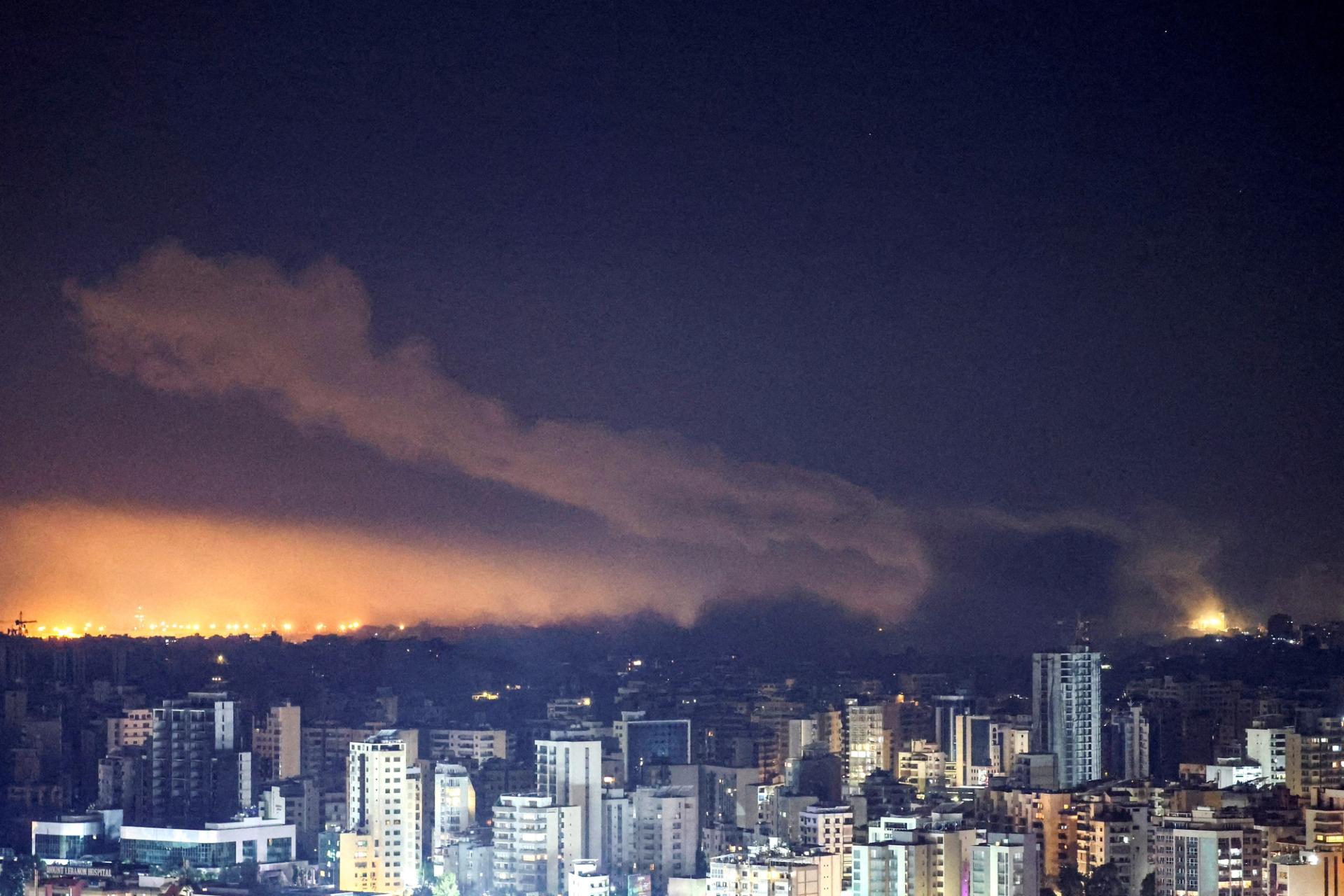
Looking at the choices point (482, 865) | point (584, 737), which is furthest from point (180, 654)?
point (482, 865)

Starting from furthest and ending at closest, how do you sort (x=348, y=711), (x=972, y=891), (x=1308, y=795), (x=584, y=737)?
(x=348, y=711) → (x=584, y=737) → (x=1308, y=795) → (x=972, y=891)

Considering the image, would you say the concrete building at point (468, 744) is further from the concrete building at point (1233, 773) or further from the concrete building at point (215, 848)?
the concrete building at point (1233, 773)

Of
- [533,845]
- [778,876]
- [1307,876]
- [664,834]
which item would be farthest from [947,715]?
[1307,876]

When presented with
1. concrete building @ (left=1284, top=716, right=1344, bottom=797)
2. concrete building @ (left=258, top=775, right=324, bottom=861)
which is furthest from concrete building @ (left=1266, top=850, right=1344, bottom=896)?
concrete building @ (left=258, top=775, right=324, bottom=861)

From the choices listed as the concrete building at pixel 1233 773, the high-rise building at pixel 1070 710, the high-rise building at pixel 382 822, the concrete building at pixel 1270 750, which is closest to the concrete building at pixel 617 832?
the high-rise building at pixel 382 822

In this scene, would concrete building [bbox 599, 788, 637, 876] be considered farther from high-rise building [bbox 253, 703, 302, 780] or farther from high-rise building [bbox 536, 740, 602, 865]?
high-rise building [bbox 253, 703, 302, 780]

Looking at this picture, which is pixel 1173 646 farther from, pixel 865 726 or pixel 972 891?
pixel 972 891
